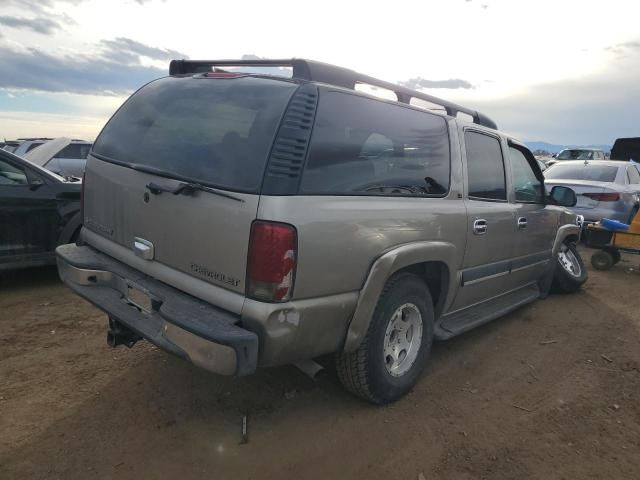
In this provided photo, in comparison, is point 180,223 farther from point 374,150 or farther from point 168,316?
point 374,150

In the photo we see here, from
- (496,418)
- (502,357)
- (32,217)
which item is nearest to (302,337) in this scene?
(496,418)

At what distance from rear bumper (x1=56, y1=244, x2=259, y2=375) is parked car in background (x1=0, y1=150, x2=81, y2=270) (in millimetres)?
2217

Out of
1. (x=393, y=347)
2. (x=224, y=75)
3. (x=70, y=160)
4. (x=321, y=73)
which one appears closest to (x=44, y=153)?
(x=70, y=160)

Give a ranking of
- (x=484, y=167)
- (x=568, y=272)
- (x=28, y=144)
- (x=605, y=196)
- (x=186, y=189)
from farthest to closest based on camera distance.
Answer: (x=28, y=144) → (x=605, y=196) → (x=568, y=272) → (x=484, y=167) → (x=186, y=189)

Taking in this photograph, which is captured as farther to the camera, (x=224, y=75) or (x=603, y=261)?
(x=603, y=261)

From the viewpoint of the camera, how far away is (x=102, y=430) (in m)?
2.69

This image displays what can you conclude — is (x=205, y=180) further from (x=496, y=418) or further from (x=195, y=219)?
(x=496, y=418)

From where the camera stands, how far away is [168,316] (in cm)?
233

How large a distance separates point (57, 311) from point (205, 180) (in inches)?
115

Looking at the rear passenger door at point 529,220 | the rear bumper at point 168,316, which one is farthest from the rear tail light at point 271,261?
the rear passenger door at point 529,220

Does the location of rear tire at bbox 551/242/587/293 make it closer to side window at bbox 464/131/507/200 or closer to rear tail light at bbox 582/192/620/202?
side window at bbox 464/131/507/200

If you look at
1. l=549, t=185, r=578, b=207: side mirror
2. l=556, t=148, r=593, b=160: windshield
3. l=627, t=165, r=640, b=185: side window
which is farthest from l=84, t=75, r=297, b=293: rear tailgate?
l=556, t=148, r=593, b=160: windshield

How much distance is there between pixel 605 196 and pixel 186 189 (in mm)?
8088

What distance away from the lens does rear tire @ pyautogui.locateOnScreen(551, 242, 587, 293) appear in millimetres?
5613
